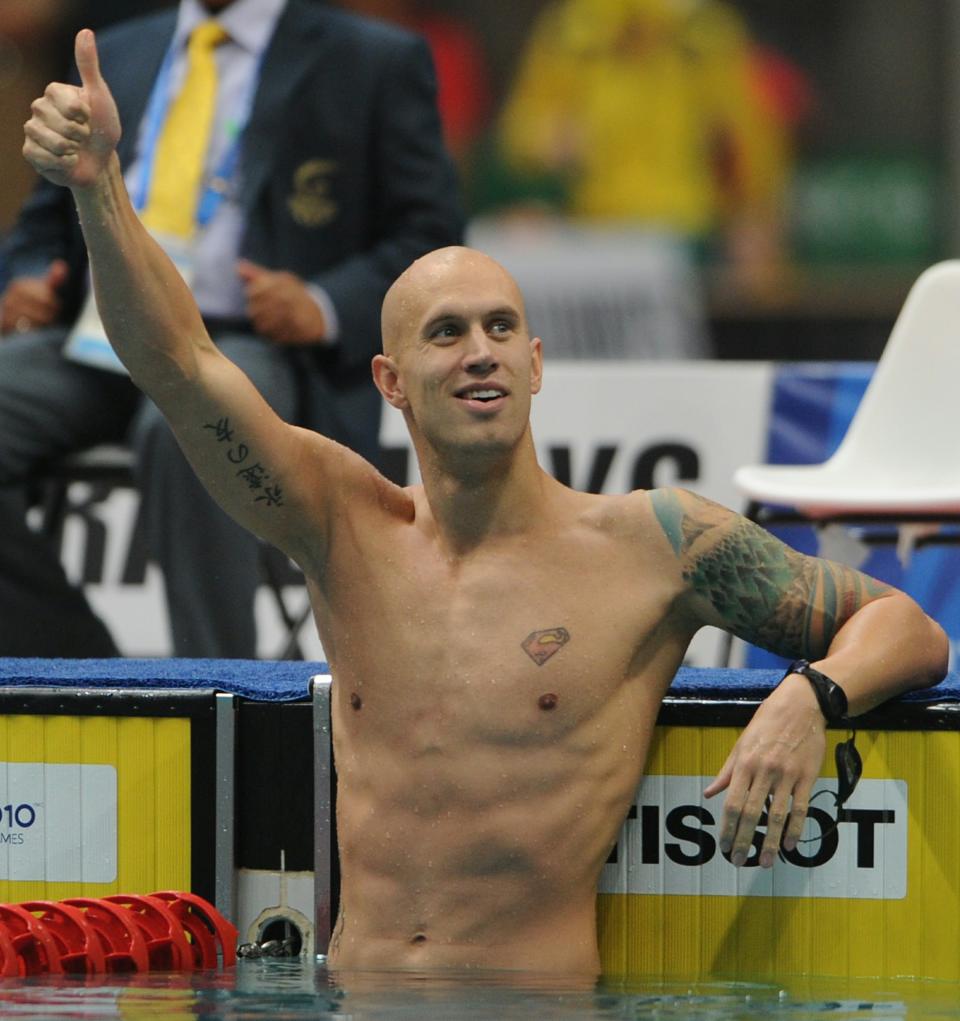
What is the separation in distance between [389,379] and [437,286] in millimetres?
194

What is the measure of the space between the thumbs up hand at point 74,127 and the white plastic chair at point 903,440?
3.04m

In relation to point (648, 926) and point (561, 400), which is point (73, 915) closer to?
point (648, 926)

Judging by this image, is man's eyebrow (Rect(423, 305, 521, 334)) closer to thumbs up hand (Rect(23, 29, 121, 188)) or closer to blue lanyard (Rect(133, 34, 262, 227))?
thumbs up hand (Rect(23, 29, 121, 188))

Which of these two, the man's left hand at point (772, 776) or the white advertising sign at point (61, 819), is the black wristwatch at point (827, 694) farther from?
the white advertising sign at point (61, 819)

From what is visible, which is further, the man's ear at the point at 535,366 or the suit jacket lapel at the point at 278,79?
the suit jacket lapel at the point at 278,79

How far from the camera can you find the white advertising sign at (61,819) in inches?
142

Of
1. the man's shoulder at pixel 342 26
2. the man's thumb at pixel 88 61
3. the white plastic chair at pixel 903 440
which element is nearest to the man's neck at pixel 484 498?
the man's thumb at pixel 88 61

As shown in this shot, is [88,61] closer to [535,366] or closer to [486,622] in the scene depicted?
[535,366]

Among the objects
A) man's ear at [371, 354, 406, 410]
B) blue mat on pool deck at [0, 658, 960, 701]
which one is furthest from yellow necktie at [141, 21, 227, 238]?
man's ear at [371, 354, 406, 410]

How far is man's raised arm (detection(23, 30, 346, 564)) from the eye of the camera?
3.05m

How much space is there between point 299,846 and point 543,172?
7026 millimetres

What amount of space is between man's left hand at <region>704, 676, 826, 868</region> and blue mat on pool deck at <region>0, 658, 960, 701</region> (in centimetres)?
26

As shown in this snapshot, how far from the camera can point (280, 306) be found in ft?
18.5

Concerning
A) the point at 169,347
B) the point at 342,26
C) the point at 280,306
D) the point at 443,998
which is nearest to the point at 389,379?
the point at 169,347
